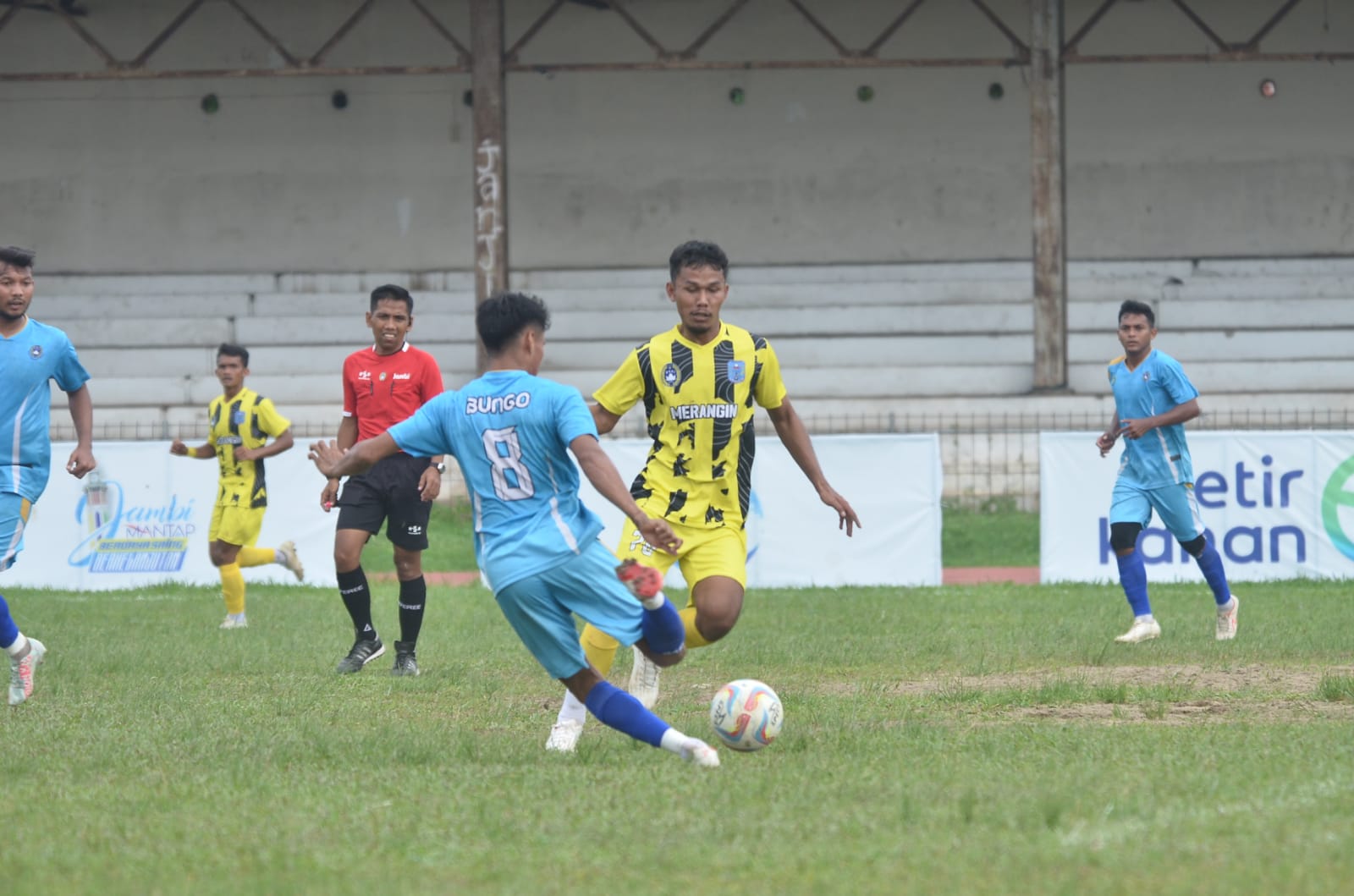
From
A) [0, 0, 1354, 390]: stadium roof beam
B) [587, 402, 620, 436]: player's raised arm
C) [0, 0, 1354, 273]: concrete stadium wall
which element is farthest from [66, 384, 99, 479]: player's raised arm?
[0, 0, 1354, 273]: concrete stadium wall

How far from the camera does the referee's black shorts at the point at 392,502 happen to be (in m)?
9.33

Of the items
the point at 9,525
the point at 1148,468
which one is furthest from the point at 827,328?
the point at 9,525

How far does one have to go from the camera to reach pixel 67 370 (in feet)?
26.5

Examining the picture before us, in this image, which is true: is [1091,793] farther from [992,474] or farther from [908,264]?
[908,264]

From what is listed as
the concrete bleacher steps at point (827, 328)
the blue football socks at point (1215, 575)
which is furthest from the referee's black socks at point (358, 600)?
the concrete bleacher steps at point (827, 328)

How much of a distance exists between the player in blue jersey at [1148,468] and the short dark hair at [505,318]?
568 cm

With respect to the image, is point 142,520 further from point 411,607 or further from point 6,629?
point 6,629

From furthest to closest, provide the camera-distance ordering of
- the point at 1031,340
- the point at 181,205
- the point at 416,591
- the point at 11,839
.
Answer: the point at 181,205, the point at 1031,340, the point at 416,591, the point at 11,839

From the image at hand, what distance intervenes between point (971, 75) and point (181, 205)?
1388 centimetres

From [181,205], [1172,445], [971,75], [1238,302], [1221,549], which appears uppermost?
[971,75]

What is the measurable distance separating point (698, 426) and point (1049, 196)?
1684 centimetres

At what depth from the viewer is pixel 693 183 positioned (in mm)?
28703

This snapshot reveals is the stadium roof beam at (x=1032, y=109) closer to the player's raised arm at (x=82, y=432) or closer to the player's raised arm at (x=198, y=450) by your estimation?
the player's raised arm at (x=198, y=450)

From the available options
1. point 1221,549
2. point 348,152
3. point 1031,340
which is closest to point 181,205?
point 348,152
